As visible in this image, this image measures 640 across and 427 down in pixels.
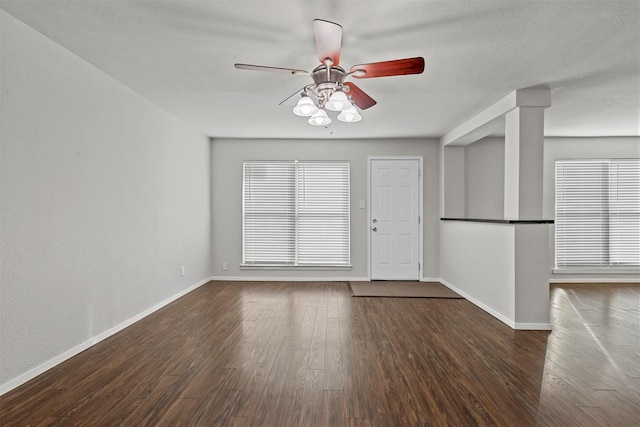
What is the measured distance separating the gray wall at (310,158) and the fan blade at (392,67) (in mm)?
4089

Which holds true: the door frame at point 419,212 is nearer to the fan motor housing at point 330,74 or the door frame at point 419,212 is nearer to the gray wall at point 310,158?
the gray wall at point 310,158

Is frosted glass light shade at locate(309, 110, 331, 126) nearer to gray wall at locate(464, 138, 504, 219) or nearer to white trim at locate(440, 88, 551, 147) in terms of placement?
white trim at locate(440, 88, 551, 147)

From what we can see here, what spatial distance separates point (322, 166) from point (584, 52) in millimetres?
4208

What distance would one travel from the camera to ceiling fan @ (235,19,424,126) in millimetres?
2400

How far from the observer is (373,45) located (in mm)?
2943

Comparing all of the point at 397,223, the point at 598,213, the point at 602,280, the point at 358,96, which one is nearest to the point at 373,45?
the point at 358,96

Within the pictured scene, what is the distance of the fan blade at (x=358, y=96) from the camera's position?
9.68ft

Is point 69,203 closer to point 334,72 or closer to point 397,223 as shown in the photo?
point 334,72

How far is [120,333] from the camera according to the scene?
372 centimetres

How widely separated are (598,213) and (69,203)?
7.71 metres

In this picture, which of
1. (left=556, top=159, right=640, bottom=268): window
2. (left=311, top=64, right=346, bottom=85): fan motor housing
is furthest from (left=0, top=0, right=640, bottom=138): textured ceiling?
(left=556, top=159, right=640, bottom=268): window

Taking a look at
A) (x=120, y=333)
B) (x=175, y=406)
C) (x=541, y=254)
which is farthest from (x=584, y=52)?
(x=120, y=333)

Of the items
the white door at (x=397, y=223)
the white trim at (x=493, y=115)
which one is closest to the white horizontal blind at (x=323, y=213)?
the white door at (x=397, y=223)

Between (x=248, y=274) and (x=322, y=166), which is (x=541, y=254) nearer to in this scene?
(x=322, y=166)
